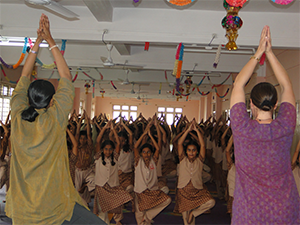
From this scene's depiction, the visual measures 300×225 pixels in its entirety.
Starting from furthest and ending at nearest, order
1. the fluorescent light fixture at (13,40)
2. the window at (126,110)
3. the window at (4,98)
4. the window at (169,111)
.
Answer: the window at (126,110) → the window at (169,111) → the window at (4,98) → the fluorescent light fixture at (13,40)

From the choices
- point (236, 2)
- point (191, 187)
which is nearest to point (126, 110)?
point (191, 187)

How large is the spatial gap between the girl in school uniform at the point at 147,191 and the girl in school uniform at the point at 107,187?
179 millimetres

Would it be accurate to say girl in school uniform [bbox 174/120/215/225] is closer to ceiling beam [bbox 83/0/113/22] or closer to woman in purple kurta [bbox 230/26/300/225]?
ceiling beam [bbox 83/0/113/22]

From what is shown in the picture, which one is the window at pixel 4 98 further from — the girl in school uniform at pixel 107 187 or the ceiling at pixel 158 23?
the girl in school uniform at pixel 107 187

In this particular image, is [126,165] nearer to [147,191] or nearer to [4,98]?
[147,191]

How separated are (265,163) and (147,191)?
101 inches

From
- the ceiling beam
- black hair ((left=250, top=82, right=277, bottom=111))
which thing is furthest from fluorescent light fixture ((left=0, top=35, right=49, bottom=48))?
black hair ((left=250, top=82, right=277, bottom=111))

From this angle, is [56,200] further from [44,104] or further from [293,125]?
[293,125]

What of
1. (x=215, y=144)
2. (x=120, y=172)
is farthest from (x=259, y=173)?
(x=215, y=144)

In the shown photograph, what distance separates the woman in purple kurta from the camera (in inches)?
48.4

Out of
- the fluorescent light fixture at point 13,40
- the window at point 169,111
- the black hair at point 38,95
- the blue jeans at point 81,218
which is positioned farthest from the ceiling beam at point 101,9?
the window at point 169,111

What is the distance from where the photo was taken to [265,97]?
50.6 inches

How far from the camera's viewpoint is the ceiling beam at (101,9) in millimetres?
3186

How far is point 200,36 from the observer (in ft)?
12.4
